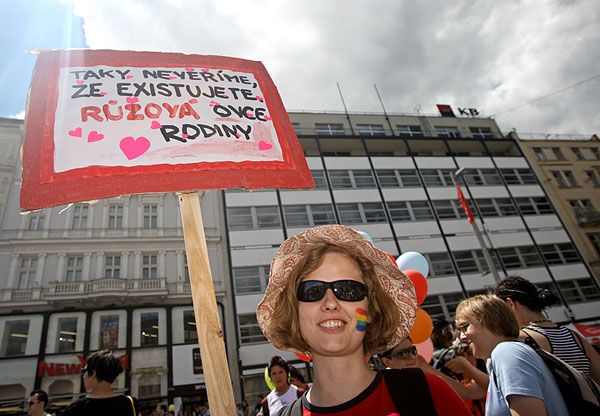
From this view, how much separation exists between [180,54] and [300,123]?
2579 cm

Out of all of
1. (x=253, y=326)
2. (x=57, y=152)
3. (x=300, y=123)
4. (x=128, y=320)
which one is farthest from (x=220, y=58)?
(x=300, y=123)

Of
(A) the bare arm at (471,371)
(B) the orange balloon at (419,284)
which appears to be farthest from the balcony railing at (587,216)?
(A) the bare arm at (471,371)

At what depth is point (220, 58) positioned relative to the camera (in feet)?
9.84

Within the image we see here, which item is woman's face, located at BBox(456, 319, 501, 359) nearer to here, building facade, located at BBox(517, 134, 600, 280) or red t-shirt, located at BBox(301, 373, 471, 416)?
red t-shirt, located at BBox(301, 373, 471, 416)

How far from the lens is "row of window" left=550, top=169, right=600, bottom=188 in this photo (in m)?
28.0

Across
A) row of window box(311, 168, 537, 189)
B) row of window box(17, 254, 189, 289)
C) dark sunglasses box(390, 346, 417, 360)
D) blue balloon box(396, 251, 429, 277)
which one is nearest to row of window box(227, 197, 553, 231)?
row of window box(311, 168, 537, 189)

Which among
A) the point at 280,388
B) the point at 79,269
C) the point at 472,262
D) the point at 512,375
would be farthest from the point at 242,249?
the point at 512,375

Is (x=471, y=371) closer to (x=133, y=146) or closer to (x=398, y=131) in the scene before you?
(x=133, y=146)

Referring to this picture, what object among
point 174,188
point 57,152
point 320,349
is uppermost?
point 57,152

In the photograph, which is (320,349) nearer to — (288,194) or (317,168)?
(288,194)

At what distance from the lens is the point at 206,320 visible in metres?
1.85

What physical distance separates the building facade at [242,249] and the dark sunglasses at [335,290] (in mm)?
15119

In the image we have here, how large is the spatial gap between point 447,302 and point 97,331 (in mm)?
20441

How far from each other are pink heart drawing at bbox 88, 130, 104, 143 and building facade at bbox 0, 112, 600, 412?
15.7 metres
